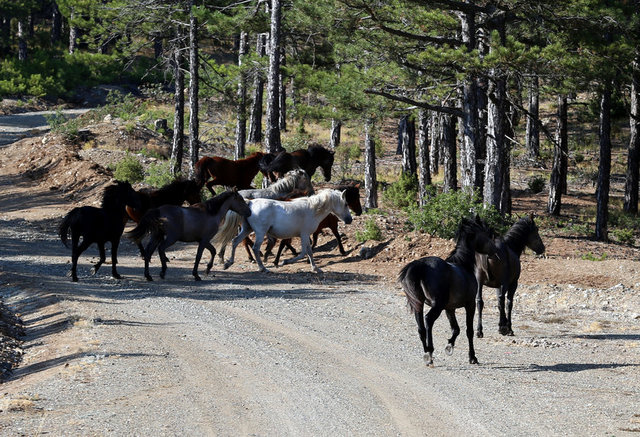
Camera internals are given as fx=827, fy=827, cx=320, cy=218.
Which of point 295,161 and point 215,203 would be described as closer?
point 215,203

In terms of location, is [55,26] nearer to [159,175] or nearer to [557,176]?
[159,175]

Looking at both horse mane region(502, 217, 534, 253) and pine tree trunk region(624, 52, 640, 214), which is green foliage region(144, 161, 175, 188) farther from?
horse mane region(502, 217, 534, 253)

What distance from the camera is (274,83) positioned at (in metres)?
25.9

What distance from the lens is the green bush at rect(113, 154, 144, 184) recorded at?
102ft

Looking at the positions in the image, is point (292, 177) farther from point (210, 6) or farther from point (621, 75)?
point (210, 6)

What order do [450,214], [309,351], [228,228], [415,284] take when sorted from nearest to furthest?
[415,284], [309,351], [228,228], [450,214]

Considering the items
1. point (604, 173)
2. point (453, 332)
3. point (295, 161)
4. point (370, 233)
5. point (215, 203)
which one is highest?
point (295, 161)

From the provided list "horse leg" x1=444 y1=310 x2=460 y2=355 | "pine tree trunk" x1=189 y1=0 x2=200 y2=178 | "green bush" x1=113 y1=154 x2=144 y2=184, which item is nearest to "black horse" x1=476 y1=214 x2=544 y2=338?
"horse leg" x1=444 y1=310 x2=460 y2=355

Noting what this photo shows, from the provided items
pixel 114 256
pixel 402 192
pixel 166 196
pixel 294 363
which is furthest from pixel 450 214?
pixel 294 363

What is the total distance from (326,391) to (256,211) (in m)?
10.0

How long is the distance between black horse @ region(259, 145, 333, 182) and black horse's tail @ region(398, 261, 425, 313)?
13.1m

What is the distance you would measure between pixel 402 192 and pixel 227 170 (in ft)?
24.7

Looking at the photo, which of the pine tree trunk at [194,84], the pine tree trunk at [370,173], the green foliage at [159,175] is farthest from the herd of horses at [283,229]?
the pine tree trunk at [194,84]

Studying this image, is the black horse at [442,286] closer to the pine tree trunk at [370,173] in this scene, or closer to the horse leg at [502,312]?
the horse leg at [502,312]
